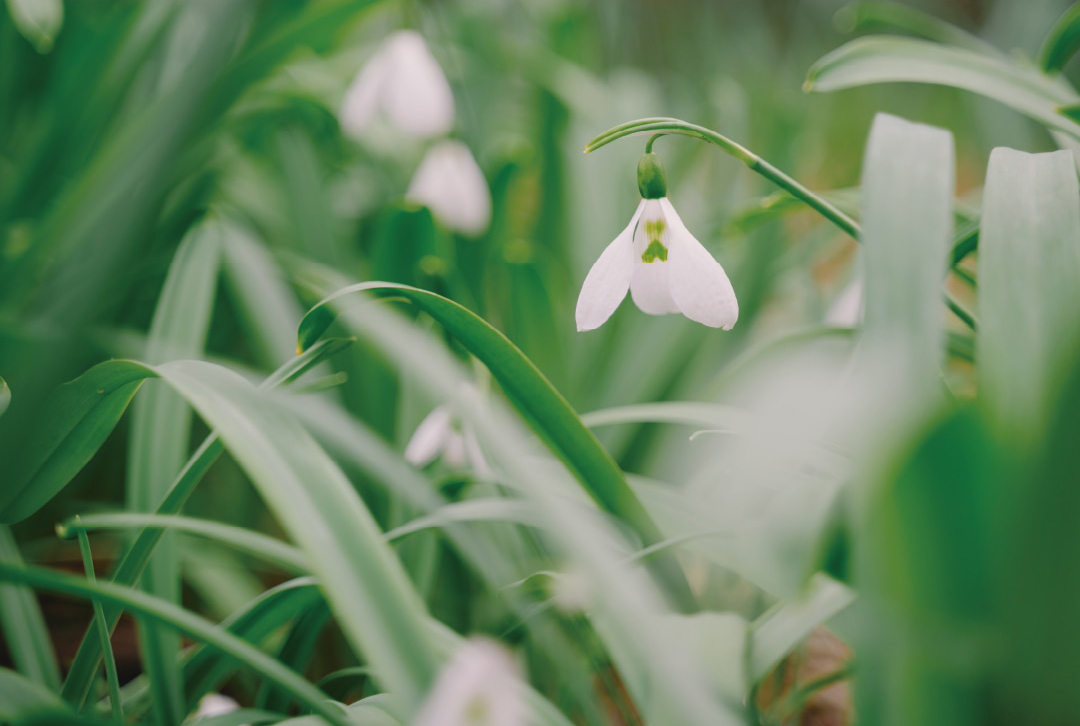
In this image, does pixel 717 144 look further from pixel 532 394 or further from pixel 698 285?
pixel 532 394

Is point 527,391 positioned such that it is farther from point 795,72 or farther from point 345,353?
point 795,72

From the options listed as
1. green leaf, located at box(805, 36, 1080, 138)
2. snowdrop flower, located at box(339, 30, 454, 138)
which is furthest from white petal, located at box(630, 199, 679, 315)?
snowdrop flower, located at box(339, 30, 454, 138)

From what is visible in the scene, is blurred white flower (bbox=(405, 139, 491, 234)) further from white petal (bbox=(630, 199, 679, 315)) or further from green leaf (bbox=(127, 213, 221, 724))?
white petal (bbox=(630, 199, 679, 315))

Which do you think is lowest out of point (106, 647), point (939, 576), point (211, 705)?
point (211, 705)

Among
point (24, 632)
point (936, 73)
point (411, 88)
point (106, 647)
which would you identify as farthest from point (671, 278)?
point (411, 88)

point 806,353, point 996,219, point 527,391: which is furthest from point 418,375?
point 806,353

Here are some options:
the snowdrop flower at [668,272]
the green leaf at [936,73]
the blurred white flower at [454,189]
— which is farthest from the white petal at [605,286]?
the blurred white flower at [454,189]
